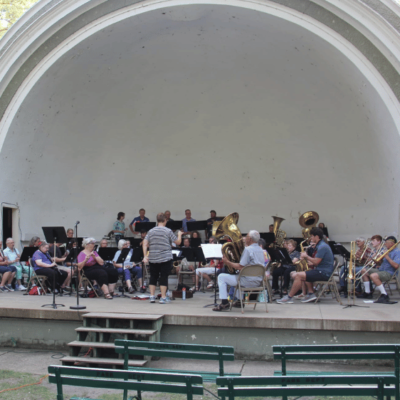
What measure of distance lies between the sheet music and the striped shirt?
2.80 ft

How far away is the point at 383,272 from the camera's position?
8.93 metres

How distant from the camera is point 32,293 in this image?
33.0 ft

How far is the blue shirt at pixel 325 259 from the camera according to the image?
858cm

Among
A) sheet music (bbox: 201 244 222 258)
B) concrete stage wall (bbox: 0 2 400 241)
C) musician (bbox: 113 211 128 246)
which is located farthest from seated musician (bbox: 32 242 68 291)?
musician (bbox: 113 211 128 246)

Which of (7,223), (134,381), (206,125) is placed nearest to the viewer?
(134,381)

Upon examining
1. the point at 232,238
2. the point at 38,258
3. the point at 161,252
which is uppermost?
the point at 232,238

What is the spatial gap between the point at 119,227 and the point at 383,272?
28.5 feet

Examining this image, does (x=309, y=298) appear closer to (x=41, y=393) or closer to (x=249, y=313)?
(x=249, y=313)

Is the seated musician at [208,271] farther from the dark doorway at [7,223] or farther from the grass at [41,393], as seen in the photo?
the dark doorway at [7,223]

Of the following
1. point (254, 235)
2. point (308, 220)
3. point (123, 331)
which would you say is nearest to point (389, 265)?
point (254, 235)

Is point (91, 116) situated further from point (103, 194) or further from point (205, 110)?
point (205, 110)

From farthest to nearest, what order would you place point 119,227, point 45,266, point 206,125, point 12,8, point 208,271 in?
point 12,8
point 206,125
point 119,227
point 208,271
point 45,266

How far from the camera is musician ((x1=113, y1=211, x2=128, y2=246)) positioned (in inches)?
587

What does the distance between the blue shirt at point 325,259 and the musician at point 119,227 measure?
25.8ft
